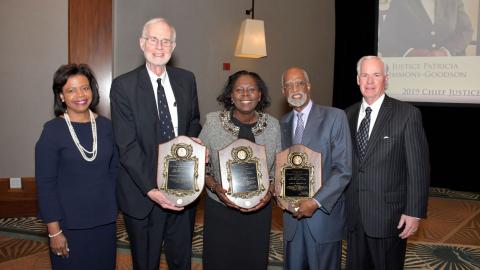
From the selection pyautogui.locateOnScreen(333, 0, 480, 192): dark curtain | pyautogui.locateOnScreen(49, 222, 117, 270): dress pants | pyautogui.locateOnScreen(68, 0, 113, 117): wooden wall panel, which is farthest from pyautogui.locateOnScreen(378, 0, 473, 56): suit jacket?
pyautogui.locateOnScreen(49, 222, 117, 270): dress pants

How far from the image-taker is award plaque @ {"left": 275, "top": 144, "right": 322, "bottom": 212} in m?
2.23

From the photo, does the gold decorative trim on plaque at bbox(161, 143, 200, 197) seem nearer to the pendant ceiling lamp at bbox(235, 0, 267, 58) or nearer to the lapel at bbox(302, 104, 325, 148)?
the lapel at bbox(302, 104, 325, 148)

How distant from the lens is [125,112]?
224 centimetres

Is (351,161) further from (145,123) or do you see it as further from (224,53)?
(224,53)

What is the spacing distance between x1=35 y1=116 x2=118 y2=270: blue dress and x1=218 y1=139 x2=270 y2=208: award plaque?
598 mm

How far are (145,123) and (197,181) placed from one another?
1.35 feet

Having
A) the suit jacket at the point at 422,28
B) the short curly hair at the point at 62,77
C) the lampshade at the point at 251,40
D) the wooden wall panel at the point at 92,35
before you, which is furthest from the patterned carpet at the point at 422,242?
the lampshade at the point at 251,40

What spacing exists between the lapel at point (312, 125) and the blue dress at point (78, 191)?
103 centimetres

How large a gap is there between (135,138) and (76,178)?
0.35m

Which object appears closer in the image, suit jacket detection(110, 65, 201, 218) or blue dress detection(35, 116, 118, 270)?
blue dress detection(35, 116, 118, 270)

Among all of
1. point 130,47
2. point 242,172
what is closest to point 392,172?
point 242,172

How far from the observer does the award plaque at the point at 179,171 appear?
2.20 meters

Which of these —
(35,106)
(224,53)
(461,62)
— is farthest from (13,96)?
(461,62)

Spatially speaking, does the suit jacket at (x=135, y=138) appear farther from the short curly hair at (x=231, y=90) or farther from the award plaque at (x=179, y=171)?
the short curly hair at (x=231, y=90)
